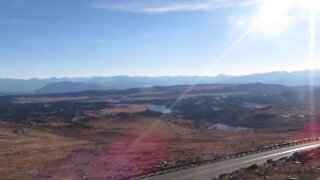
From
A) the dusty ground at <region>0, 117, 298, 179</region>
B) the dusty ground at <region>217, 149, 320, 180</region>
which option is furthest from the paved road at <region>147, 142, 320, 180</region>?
the dusty ground at <region>0, 117, 298, 179</region>

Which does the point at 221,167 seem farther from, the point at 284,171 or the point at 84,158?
the point at 84,158

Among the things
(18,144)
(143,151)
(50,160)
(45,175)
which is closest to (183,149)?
(143,151)

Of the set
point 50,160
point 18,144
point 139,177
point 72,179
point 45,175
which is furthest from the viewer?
point 18,144

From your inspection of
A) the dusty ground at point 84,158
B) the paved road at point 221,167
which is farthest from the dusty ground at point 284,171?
the dusty ground at point 84,158

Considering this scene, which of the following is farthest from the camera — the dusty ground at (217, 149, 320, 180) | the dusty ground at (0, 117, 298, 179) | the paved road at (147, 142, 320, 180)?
the dusty ground at (0, 117, 298, 179)

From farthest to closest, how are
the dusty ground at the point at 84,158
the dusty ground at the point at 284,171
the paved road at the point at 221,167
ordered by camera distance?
the dusty ground at the point at 84,158, the paved road at the point at 221,167, the dusty ground at the point at 284,171

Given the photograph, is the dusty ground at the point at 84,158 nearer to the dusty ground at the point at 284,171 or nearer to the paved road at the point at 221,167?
the paved road at the point at 221,167

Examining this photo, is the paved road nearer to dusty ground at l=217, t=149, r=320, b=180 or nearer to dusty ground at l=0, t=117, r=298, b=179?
dusty ground at l=217, t=149, r=320, b=180

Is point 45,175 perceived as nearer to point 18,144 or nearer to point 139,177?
point 139,177

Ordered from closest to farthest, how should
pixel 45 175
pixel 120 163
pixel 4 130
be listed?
pixel 45 175 < pixel 120 163 < pixel 4 130

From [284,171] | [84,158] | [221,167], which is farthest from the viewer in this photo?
[84,158]

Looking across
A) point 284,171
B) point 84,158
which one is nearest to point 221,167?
point 284,171
